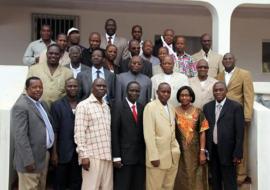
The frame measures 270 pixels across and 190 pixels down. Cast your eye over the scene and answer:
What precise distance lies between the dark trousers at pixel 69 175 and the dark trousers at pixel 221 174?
188 cm

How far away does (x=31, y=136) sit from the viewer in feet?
18.7

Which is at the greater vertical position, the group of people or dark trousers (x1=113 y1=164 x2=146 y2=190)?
the group of people

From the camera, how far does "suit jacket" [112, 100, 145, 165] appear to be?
5.98 metres

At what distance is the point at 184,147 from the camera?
6309mm

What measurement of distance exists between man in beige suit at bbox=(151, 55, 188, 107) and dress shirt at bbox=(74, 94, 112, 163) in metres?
1.12

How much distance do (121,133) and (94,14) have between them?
5.19m

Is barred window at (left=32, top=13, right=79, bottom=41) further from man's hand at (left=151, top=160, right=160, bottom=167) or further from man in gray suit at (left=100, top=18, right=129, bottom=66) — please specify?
man's hand at (left=151, top=160, right=160, bottom=167)

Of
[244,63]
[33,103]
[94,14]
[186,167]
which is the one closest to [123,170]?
[186,167]

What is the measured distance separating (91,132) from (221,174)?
2.00 m

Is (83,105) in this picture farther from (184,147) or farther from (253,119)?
(253,119)

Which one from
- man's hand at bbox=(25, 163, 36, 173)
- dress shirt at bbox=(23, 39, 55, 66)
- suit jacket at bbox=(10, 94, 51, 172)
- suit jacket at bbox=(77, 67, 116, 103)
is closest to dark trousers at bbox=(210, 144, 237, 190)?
suit jacket at bbox=(77, 67, 116, 103)

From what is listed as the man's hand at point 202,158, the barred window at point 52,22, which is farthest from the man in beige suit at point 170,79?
the barred window at point 52,22

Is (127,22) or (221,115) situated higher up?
(127,22)

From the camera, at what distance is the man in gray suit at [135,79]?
6.57m
